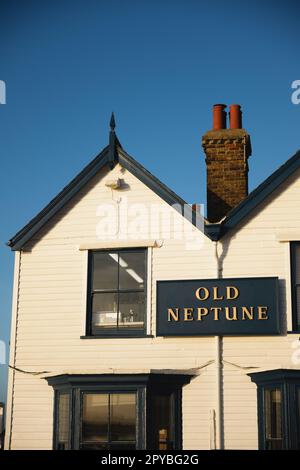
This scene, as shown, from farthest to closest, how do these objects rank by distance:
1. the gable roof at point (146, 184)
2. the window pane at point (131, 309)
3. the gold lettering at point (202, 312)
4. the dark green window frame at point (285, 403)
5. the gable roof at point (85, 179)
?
the gable roof at point (85, 179)
the window pane at point (131, 309)
the gable roof at point (146, 184)
the gold lettering at point (202, 312)
the dark green window frame at point (285, 403)

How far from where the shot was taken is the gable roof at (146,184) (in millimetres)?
16344

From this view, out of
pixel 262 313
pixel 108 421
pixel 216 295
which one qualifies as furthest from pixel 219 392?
pixel 108 421

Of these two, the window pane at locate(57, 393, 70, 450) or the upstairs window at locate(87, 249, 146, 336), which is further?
the upstairs window at locate(87, 249, 146, 336)

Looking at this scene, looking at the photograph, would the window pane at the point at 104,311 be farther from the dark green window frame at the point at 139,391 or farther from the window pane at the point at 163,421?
the window pane at the point at 163,421

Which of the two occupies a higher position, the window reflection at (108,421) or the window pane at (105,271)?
the window pane at (105,271)

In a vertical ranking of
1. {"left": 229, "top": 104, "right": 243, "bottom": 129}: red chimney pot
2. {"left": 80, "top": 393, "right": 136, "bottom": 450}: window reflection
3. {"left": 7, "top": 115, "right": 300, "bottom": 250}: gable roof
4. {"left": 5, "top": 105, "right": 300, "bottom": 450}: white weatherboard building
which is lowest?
{"left": 80, "top": 393, "right": 136, "bottom": 450}: window reflection

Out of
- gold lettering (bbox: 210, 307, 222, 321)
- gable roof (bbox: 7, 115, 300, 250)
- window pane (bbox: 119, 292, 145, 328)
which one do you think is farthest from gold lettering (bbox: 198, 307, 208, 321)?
gable roof (bbox: 7, 115, 300, 250)

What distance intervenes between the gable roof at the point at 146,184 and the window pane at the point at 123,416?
152 inches

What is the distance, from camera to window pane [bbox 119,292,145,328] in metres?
16.6

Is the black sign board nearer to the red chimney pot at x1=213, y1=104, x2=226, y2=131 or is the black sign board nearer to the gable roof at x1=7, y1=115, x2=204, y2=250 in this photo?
the gable roof at x1=7, y1=115, x2=204, y2=250

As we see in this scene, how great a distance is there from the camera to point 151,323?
53.6 feet

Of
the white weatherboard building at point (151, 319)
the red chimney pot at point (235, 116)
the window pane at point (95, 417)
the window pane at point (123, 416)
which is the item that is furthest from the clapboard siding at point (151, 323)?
the red chimney pot at point (235, 116)

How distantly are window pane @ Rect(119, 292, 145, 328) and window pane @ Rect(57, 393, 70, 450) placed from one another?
200cm
